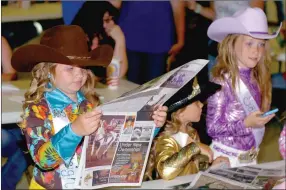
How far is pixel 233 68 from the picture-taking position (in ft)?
9.92

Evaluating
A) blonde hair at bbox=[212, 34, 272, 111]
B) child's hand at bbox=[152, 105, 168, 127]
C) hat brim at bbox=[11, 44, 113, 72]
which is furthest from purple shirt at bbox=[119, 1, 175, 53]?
child's hand at bbox=[152, 105, 168, 127]

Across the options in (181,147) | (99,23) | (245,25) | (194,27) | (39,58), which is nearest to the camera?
(39,58)

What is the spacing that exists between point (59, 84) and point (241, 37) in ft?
3.16

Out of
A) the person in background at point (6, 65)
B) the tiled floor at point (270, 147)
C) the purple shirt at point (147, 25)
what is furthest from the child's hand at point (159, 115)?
the tiled floor at point (270, 147)

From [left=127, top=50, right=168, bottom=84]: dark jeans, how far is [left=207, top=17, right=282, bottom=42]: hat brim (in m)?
1.13

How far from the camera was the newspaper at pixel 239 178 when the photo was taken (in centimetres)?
249

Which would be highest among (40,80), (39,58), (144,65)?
(39,58)

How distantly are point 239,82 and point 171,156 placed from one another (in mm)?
577

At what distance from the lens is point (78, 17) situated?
4.04 metres

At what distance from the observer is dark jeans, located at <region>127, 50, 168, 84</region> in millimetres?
4223

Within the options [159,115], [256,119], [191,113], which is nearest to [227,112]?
[256,119]

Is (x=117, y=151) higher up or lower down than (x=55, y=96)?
lower down

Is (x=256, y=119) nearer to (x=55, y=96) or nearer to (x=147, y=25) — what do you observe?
(x=55, y=96)

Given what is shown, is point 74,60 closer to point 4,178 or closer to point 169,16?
point 4,178
